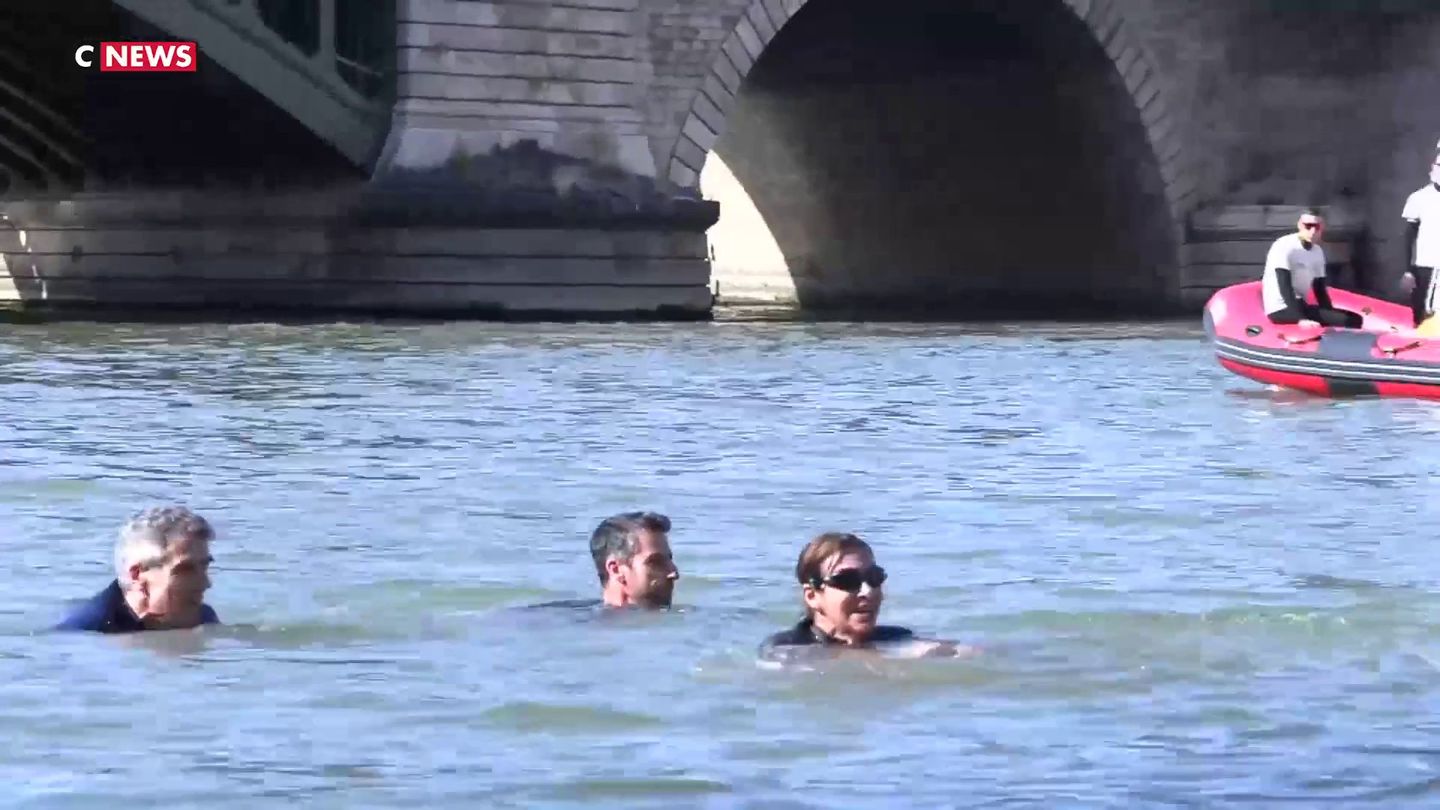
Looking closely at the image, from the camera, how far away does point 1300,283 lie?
22.4 m

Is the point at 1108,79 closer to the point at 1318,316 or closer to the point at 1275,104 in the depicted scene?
the point at 1275,104

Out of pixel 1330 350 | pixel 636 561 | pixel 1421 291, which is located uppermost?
pixel 1421 291

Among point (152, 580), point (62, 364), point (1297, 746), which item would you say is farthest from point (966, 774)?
point (62, 364)

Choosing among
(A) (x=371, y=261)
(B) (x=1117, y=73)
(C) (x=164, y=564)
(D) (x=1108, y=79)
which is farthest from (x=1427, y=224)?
(C) (x=164, y=564)

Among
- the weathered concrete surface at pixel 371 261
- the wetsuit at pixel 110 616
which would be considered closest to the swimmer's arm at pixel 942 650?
the wetsuit at pixel 110 616

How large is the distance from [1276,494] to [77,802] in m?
8.38

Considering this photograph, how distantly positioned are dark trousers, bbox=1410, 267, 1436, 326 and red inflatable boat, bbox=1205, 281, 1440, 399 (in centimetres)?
33

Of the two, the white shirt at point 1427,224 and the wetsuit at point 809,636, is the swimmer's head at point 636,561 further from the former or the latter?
the white shirt at point 1427,224

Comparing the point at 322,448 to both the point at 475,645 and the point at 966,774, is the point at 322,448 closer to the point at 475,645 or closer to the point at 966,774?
the point at 475,645

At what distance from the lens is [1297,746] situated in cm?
842

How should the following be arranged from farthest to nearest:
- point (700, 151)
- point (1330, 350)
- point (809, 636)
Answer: point (700, 151) < point (1330, 350) < point (809, 636)

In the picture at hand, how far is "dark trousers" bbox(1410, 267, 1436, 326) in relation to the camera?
2319 centimetres

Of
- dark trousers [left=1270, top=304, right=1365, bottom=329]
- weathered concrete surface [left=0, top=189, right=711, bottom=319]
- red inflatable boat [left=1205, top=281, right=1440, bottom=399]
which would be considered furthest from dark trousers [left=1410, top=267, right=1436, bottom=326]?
weathered concrete surface [left=0, top=189, right=711, bottom=319]

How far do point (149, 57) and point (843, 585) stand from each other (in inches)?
886
